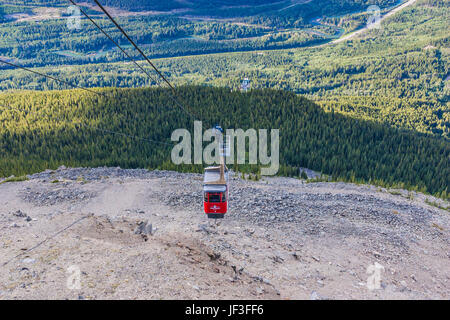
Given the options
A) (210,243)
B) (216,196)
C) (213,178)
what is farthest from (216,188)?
(210,243)

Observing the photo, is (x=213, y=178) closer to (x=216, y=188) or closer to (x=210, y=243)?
(x=216, y=188)

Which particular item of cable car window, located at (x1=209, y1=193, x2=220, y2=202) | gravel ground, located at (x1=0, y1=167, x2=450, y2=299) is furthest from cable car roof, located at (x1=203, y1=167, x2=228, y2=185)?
gravel ground, located at (x1=0, y1=167, x2=450, y2=299)

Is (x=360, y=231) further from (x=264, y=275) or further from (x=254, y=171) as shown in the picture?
(x=254, y=171)

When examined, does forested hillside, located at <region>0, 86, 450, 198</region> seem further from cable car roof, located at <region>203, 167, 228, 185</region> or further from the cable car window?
the cable car window

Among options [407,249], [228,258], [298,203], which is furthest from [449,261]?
[228,258]

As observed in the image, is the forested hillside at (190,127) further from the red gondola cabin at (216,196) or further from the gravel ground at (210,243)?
the red gondola cabin at (216,196)
